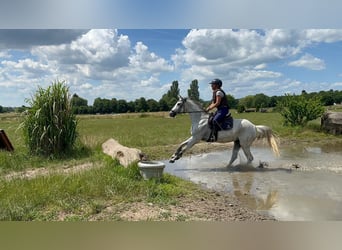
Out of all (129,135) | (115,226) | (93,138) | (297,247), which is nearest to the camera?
(297,247)

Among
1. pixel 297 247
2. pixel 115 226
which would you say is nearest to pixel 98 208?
pixel 115 226

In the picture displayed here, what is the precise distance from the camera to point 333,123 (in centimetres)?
1162

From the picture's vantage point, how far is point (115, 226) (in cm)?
343

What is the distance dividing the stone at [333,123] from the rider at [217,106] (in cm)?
678

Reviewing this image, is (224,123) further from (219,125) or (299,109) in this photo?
(299,109)

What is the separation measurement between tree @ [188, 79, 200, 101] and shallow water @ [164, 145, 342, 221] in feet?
4.02

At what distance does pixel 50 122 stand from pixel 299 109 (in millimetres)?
8105

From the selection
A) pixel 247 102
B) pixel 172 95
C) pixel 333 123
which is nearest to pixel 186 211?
pixel 172 95

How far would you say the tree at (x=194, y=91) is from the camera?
5502mm

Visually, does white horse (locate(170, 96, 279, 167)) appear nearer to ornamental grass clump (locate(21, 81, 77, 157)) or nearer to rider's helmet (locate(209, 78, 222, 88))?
rider's helmet (locate(209, 78, 222, 88))

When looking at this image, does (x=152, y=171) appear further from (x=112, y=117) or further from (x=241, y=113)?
(x=241, y=113)

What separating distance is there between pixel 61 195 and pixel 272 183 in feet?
9.49

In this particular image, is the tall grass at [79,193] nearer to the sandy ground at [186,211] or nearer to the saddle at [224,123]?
the sandy ground at [186,211]

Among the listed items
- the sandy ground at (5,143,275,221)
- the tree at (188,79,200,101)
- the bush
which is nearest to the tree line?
the tree at (188,79,200,101)
